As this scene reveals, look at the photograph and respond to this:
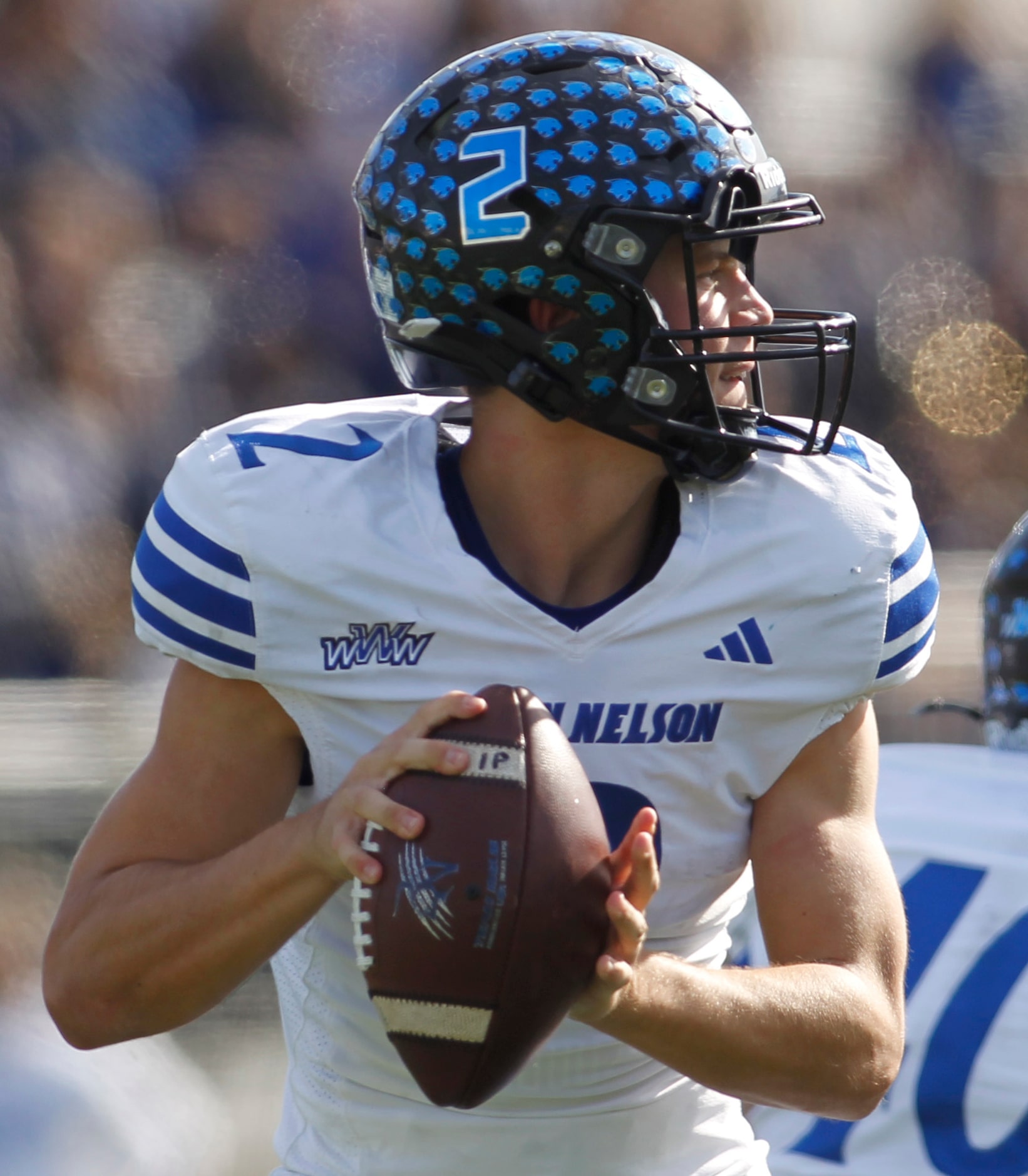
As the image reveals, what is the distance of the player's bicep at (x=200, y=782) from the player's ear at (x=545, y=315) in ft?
1.44

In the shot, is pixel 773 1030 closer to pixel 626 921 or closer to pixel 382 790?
pixel 626 921

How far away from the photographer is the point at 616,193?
4.70 feet

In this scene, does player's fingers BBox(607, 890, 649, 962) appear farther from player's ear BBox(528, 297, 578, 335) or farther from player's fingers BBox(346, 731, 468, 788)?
player's ear BBox(528, 297, 578, 335)

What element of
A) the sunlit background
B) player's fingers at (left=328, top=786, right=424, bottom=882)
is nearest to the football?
player's fingers at (left=328, top=786, right=424, bottom=882)

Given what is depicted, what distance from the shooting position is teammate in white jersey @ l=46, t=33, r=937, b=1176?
137 cm

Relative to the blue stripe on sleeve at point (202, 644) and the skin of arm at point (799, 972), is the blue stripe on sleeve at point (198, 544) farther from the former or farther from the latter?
the skin of arm at point (799, 972)

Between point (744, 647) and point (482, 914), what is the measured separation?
44 cm

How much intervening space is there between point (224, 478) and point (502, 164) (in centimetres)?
39

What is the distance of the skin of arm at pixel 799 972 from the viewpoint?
45.2 inches

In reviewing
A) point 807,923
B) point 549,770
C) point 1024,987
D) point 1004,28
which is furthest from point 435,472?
point 1004,28

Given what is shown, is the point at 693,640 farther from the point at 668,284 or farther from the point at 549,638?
the point at 668,284

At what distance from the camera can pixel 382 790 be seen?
1.13 meters

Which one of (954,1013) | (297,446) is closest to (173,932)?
(297,446)

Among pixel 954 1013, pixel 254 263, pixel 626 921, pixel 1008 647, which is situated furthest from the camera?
pixel 254 263
